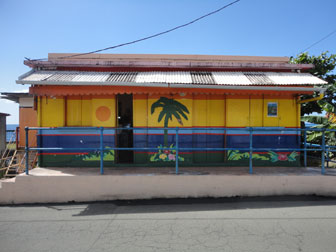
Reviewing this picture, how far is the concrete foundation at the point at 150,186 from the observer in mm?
4984

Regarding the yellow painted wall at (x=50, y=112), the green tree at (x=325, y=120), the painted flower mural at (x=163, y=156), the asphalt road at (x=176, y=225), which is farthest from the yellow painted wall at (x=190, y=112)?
the green tree at (x=325, y=120)

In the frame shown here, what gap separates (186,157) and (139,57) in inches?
142

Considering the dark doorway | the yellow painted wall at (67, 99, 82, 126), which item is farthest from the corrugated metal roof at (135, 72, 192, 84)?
the yellow painted wall at (67, 99, 82, 126)

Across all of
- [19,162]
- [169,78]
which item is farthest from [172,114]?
[19,162]

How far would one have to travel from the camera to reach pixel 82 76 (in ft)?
20.0

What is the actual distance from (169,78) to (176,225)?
3641mm

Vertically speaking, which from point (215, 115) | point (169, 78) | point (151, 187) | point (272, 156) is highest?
point (169, 78)

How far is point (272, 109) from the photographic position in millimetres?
6742

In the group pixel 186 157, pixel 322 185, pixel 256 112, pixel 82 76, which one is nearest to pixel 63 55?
pixel 82 76

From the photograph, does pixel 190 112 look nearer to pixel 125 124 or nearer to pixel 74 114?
pixel 125 124

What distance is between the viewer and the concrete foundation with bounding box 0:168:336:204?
4.98 metres

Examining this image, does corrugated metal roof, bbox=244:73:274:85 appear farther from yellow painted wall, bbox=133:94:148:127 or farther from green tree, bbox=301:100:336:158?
green tree, bbox=301:100:336:158

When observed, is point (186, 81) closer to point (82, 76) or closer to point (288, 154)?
point (82, 76)

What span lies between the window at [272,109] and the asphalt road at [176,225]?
258 centimetres
